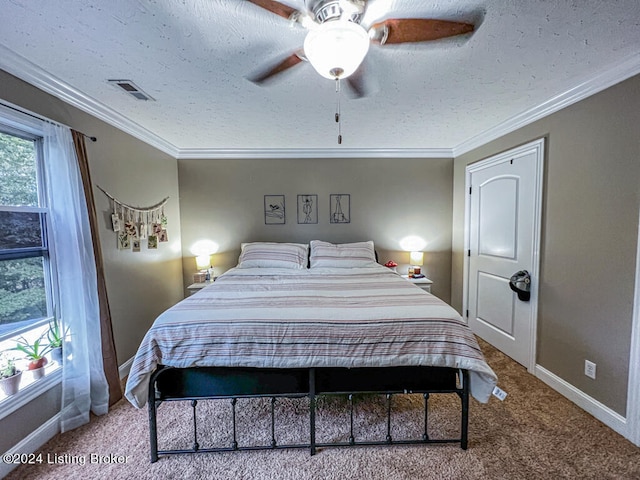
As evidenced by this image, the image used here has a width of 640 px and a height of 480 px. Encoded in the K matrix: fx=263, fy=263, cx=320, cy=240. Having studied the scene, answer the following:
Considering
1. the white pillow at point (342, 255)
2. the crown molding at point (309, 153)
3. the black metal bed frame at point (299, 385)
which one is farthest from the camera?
the crown molding at point (309, 153)

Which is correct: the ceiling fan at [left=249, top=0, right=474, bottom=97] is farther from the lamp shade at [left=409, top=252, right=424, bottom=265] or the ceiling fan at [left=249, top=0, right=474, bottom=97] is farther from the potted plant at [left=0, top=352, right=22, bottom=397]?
the lamp shade at [left=409, top=252, right=424, bottom=265]

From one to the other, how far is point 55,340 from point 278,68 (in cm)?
232

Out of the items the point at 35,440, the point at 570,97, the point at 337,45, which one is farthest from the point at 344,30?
the point at 35,440

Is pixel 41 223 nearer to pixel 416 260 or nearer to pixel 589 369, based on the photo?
pixel 416 260

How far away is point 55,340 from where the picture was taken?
5.92 ft

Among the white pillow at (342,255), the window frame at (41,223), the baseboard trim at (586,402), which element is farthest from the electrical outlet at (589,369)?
the window frame at (41,223)

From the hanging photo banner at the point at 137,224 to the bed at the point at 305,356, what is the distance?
123cm

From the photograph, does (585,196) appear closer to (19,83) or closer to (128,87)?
(128,87)

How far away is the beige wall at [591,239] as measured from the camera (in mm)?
1680

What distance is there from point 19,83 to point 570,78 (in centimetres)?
358

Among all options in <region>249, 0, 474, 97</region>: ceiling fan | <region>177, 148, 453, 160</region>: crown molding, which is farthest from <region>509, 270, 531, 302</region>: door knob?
<region>249, 0, 474, 97</region>: ceiling fan

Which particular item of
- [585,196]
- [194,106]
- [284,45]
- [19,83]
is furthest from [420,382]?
[19,83]

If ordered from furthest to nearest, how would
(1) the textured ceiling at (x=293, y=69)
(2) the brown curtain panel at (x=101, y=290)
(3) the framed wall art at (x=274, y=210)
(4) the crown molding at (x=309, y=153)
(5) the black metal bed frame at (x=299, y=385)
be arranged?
A: (3) the framed wall art at (x=274, y=210), (4) the crown molding at (x=309, y=153), (2) the brown curtain panel at (x=101, y=290), (5) the black metal bed frame at (x=299, y=385), (1) the textured ceiling at (x=293, y=69)

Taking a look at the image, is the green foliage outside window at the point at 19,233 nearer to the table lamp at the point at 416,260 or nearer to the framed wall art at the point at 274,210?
the framed wall art at the point at 274,210
